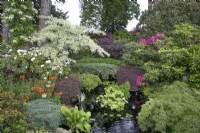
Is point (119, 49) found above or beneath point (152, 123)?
above

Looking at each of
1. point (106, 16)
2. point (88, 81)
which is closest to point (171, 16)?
point (88, 81)

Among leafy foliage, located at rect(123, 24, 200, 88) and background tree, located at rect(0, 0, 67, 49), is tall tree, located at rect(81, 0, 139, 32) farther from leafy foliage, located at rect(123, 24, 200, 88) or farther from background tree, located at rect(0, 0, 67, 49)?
leafy foliage, located at rect(123, 24, 200, 88)

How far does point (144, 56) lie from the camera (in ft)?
36.6

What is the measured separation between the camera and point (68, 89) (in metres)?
8.47

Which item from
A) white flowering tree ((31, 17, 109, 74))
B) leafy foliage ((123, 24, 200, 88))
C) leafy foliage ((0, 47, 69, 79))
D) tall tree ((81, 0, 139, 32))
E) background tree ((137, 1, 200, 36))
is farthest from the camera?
tall tree ((81, 0, 139, 32))

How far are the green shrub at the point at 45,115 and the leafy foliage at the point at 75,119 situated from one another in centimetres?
15

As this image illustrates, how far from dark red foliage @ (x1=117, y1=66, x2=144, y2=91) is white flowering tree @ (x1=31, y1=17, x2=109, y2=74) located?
3.14 feet

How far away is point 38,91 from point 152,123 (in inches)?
116

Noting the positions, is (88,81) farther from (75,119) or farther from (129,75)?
(75,119)

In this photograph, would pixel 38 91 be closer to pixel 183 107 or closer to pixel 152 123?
pixel 152 123

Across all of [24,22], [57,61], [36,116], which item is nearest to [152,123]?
[36,116]

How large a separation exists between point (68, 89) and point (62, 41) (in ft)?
7.05

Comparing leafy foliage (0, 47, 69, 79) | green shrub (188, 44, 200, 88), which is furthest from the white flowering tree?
green shrub (188, 44, 200, 88)

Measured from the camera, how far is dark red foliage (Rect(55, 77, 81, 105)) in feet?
27.5
